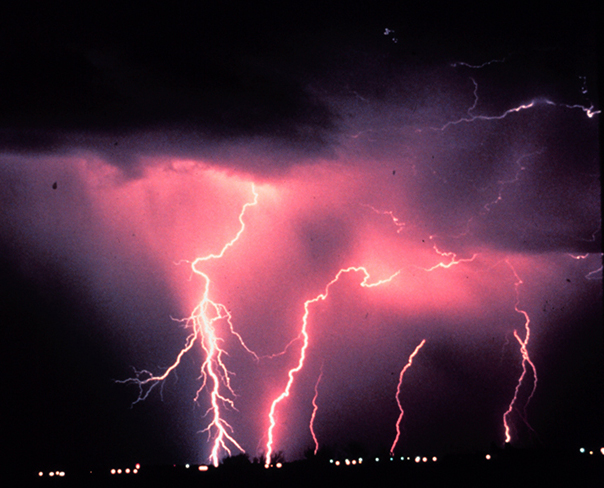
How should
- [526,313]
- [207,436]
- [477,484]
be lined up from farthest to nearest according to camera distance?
[526,313] → [207,436] → [477,484]

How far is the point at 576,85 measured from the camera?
25.8 feet

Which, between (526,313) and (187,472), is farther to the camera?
(526,313)

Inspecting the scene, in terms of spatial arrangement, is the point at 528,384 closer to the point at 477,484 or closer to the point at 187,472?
the point at 477,484

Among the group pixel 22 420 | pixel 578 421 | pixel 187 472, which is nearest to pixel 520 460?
pixel 578 421

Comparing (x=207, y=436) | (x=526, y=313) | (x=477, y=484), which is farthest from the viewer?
(x=526, y=313)

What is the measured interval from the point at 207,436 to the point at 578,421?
7.77m

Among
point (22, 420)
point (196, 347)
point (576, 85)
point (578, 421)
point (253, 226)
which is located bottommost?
point (578, 421)

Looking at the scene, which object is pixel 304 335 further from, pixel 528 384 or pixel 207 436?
pixel 528 384

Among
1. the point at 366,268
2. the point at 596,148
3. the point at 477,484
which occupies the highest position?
the point at 596,148

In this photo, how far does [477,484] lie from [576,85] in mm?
7244

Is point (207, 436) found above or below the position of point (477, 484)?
above

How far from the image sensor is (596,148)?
Result: 8.12 meters

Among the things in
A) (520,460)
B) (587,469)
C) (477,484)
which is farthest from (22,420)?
(587,469)

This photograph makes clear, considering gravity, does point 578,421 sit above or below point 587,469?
above
